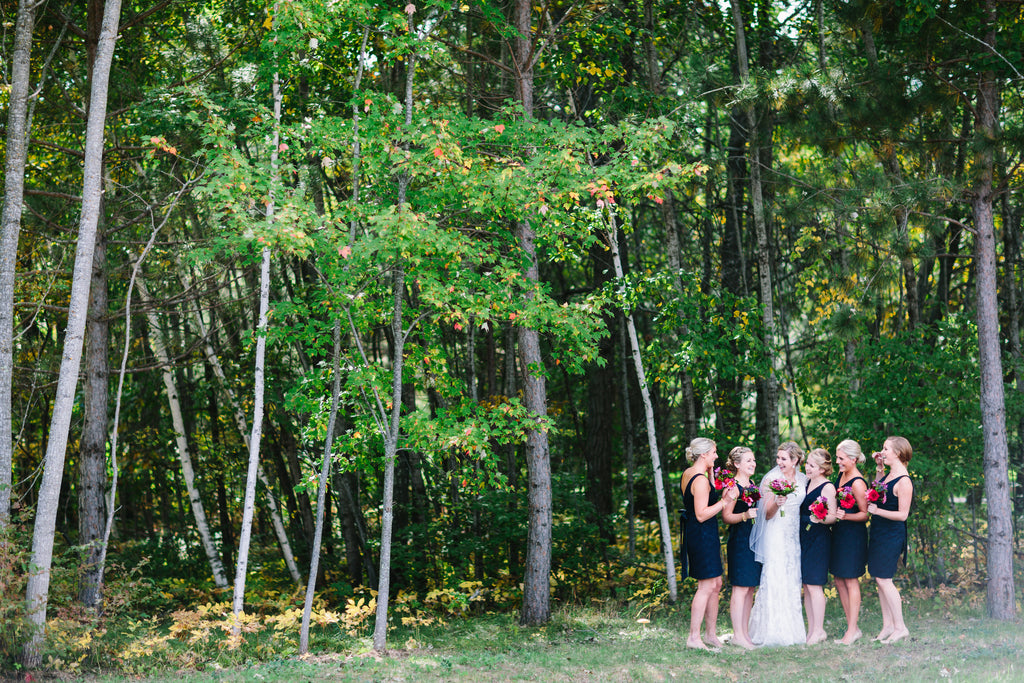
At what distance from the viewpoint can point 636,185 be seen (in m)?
8.15

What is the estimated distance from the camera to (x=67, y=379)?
7.32m

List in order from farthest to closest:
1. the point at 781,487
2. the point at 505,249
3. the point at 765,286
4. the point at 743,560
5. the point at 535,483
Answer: the point at 765,286 < the point at 505,249 < the point at 535,483 < the point at 743,560 < the point at 781,487

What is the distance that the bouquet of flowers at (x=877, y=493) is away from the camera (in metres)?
6.68

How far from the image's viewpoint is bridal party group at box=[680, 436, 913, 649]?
22.3 feet

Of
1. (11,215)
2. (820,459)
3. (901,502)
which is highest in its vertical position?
(11,215)

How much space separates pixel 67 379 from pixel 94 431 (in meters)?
2.74

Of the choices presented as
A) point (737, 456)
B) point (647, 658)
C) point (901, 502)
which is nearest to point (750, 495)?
point (737, 456)

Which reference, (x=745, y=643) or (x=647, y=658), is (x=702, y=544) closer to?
(x=745, y=643)

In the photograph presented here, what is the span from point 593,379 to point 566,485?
8.34 feet

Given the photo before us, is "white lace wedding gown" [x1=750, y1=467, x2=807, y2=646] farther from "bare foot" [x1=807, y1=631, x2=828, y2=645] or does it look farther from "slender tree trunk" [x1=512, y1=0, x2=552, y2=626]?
"slender tree trunk" [x1=512, y1=0, x2=552, y2=626]

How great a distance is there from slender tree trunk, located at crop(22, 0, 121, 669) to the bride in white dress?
6221 millimetres

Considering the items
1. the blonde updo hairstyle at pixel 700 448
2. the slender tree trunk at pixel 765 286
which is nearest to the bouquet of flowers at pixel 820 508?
the blonde updo hairstyle at pixel 700 448

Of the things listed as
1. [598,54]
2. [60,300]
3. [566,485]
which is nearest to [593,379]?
[566,485]

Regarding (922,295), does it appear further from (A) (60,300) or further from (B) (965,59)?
(A) (60,300)
